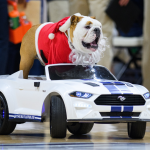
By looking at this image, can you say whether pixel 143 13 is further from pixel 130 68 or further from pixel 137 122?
pixel 137 122

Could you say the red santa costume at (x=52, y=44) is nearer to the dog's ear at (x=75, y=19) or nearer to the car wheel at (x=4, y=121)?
the dog's ear at (x=75, y=19)

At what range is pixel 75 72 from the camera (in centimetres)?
684

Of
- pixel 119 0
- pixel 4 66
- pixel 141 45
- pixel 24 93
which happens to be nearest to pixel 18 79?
pixel 24 93

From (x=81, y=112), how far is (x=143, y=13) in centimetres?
698

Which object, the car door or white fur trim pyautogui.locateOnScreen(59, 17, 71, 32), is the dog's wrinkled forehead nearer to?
white fur trim pyautogui.locateOnScreen(59, 17, 71, 32)

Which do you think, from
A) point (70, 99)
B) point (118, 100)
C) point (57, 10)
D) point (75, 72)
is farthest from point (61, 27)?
point (57, 10)

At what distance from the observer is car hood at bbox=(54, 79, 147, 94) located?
6010 mm

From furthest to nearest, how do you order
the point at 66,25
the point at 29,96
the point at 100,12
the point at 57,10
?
the point at 57,10, the point at 100,12, the point at 66,25, the point at 29,96

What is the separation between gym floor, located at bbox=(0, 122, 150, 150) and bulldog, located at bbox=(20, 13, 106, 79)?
3.76 ft

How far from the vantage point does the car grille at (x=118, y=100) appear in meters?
5.99

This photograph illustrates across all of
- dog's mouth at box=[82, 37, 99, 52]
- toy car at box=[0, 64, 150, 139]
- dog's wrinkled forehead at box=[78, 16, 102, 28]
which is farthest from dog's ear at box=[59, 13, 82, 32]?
toy car at box=[0, 64, 150, 139]

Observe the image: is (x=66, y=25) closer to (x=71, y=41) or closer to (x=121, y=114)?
(x=71, y=41)

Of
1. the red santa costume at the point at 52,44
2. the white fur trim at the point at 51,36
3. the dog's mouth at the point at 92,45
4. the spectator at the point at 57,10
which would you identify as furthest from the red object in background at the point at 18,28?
the dog's mouth at the point at 92,45

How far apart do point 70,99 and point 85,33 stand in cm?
139
